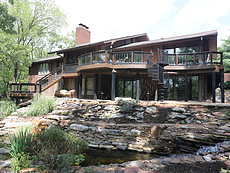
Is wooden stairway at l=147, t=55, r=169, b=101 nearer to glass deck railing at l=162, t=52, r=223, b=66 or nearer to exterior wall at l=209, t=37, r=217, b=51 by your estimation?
glass deck railing at l=162, t=52, r=223, b=66

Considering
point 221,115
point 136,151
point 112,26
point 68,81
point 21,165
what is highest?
point 112,26

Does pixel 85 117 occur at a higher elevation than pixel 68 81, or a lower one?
lower

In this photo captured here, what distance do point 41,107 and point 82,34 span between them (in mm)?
12513

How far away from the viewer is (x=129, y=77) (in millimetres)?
14898

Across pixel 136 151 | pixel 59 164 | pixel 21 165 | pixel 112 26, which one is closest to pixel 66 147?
pixel 59 164

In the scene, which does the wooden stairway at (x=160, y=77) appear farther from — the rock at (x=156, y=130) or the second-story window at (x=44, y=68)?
the second-story window at (x=44, y=68)

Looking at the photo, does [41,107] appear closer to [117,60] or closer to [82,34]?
[117,60]

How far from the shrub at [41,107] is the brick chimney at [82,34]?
1109 cm

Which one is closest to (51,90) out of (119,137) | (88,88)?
(88,88)

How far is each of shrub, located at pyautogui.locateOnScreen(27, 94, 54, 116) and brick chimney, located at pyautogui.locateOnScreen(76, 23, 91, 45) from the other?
11.1 meters

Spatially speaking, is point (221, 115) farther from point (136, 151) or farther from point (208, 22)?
point (208, 22)

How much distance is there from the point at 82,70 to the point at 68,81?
536cm

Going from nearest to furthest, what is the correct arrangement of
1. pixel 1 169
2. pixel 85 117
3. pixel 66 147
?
pixel 1 169 → pixel 66 147 → pixel 85 117

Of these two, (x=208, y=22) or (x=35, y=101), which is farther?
(x=208, y=22)
